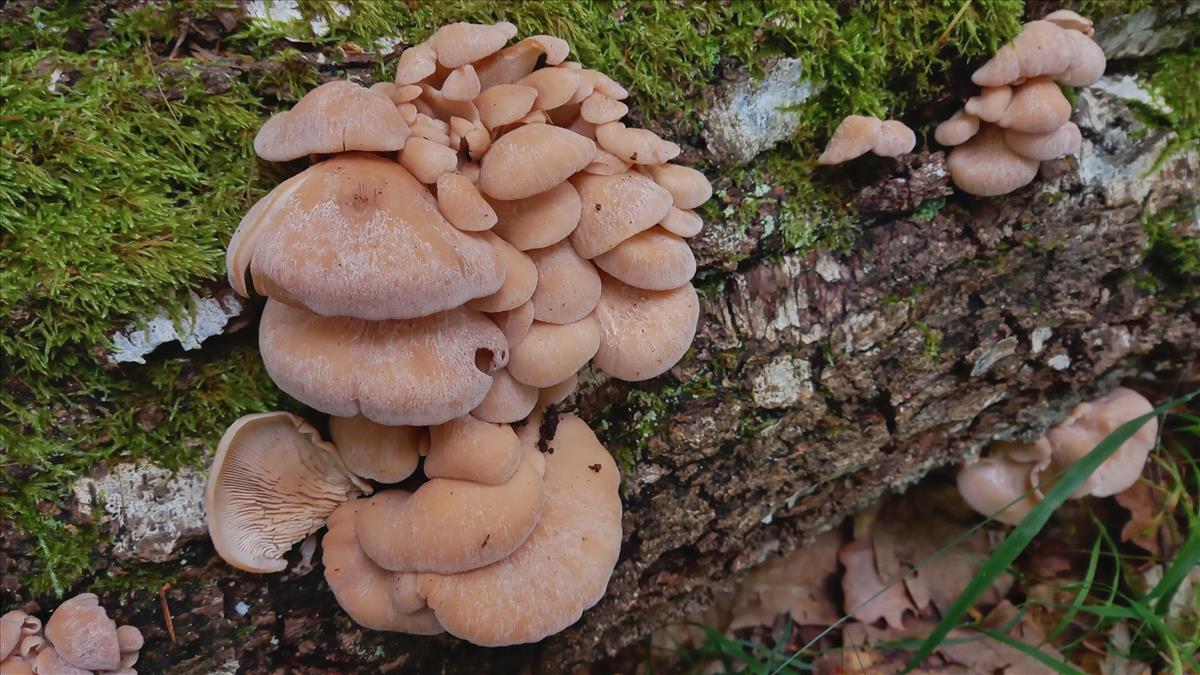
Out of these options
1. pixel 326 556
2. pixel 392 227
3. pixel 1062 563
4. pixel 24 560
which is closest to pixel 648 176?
pixel 392 227

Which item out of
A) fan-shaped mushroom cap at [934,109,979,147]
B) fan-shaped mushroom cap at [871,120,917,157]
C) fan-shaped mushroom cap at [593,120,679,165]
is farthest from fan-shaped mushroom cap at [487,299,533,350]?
fan-shaped mushroom cap at [934,109,979,147]

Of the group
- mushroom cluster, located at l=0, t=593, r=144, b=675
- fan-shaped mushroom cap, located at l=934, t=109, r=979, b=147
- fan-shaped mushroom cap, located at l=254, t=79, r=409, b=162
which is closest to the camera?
fan-shaped mushroom cap, located at l=254, t=79, r=409, b=162

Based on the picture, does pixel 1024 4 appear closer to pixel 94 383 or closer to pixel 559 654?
pixel 559 654

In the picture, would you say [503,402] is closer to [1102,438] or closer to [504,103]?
[504,103]

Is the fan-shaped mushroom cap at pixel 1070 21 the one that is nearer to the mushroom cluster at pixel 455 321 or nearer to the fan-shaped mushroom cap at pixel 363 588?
the mushroom cluster at pixel 455 321

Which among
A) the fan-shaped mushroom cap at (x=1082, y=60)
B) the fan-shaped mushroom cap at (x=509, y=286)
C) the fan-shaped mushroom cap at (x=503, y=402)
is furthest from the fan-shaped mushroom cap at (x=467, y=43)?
the fan-shaped mushroom cap at (x=1082, y=60)

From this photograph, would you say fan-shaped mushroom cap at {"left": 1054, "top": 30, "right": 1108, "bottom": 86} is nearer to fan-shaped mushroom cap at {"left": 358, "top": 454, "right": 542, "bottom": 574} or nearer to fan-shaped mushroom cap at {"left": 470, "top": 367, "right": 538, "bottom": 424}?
fan-shaped mushroom cap at {"left": 470, "top": 367, "right": 538, "bottom": 424}
